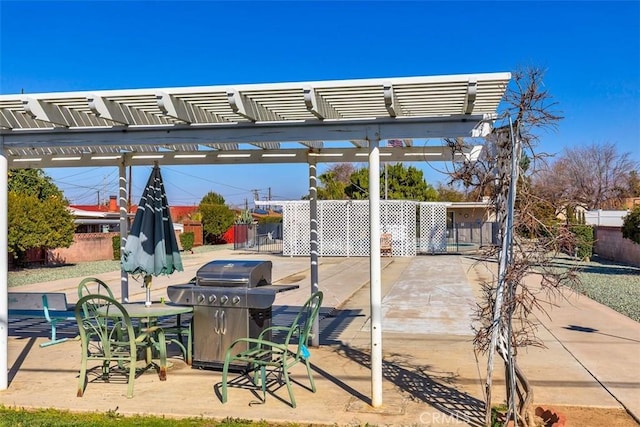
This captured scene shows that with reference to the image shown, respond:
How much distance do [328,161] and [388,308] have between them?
4602mm

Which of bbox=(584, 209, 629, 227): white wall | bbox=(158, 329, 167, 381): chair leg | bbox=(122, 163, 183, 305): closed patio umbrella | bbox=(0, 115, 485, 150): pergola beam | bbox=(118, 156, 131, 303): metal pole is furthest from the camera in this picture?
bbox=(584, 209, 629, 227): white wall

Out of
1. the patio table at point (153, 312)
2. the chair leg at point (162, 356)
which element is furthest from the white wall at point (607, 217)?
the chair leg at point (162, 356)

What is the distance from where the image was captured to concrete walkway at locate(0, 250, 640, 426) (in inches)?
189

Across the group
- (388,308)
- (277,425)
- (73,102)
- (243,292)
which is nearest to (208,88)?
(73,102)

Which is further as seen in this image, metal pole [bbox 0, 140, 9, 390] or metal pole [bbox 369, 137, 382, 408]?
metal pole [bbox 0, 140, 9, 390]

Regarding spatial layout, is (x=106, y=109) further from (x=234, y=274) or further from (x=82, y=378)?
(x=82, y=378)

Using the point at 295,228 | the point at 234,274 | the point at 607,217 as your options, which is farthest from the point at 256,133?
the point at 607,217

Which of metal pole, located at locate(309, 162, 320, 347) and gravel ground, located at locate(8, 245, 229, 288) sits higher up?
metal pole, located at locate(309, 162, 320, 347)

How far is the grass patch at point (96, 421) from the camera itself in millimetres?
4426

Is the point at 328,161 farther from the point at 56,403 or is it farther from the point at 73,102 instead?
the point at 56,403

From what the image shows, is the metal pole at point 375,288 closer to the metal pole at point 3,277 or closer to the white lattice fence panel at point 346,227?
the metal pole at point 3,277

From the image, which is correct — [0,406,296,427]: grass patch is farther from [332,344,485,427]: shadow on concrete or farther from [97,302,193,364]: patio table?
[332,344,485,427]: shadow on concrete
